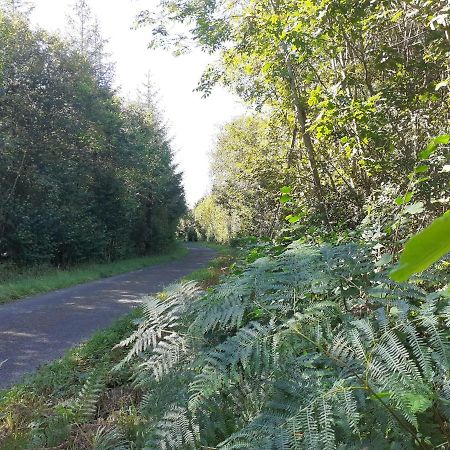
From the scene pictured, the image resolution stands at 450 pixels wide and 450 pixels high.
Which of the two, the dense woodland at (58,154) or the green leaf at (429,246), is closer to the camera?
the green leaf at (429,246)

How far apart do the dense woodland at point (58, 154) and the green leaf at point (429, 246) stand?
1486 centimetres

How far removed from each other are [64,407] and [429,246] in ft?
11.6

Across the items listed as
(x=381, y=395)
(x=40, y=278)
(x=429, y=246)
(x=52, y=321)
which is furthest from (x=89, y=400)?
(x=40, y=278)

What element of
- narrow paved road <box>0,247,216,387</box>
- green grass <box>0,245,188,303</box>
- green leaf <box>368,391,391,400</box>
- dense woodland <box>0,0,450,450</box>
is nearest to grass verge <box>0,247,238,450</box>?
dense woodland <box>0,0,450,450</box>

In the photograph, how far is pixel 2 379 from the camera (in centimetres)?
446

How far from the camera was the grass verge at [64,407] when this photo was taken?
2822 mm

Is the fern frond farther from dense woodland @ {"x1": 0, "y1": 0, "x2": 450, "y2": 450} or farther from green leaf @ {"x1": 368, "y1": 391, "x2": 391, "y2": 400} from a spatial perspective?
green leaf @ {"x1": 368, "y1": 391, "x2": 391, "y2": 400}

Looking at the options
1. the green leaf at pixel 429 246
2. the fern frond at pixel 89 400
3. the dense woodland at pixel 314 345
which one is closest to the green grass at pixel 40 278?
the dense woodland at pixel 314 345

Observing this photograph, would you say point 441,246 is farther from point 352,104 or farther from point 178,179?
point 178,179

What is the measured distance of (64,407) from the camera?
3305mm

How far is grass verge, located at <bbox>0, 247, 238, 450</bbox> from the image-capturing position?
2822mm

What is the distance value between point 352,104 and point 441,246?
454 centimetres

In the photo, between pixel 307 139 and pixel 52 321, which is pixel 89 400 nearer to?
pixel 52 321

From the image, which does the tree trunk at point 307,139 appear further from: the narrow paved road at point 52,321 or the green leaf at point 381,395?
the green leaf at point 381,395
